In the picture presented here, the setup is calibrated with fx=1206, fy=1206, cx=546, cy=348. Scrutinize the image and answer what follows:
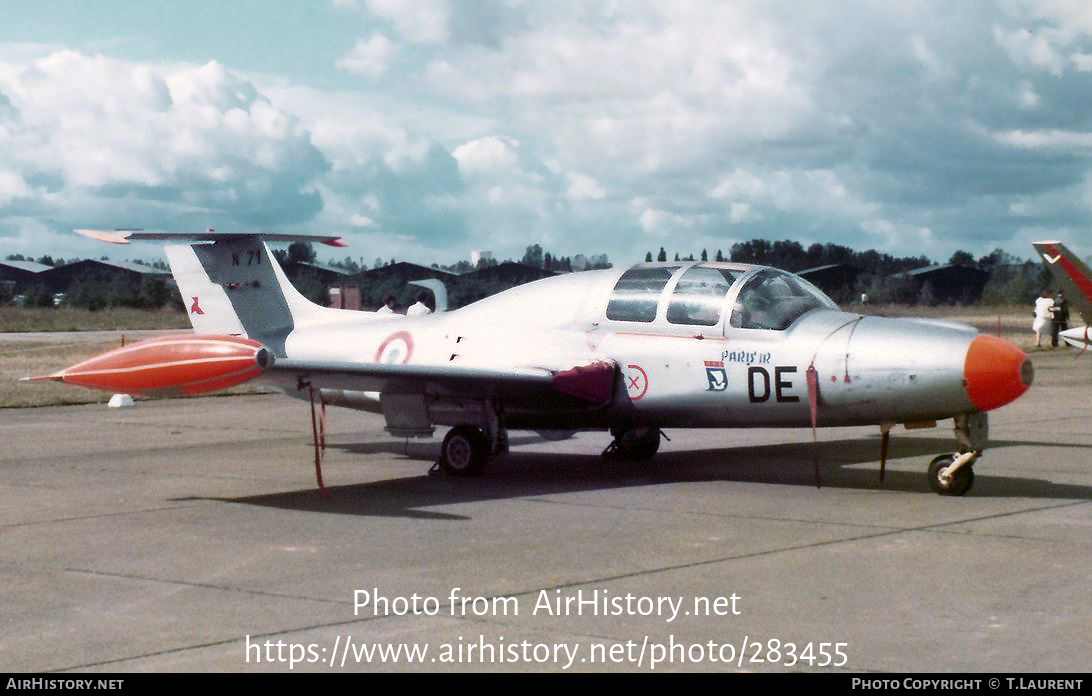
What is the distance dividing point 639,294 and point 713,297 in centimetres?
81

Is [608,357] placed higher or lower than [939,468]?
higher

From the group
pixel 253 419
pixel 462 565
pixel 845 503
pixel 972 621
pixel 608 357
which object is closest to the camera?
pixel 972 621

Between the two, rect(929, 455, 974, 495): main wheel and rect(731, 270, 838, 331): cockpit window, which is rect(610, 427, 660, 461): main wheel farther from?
rect(929, 455, 974, 495): main wheel

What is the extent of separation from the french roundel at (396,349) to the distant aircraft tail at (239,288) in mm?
1593

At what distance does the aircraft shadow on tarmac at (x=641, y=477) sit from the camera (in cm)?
1030

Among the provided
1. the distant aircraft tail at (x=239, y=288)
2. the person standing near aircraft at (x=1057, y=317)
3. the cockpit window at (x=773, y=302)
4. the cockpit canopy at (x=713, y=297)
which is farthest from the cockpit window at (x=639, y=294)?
the person standing near aircraft at (x=1057, y=317)

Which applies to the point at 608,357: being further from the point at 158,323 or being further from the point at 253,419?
the point at 158,323

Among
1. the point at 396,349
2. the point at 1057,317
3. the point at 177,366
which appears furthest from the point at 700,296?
the point at 1057,317

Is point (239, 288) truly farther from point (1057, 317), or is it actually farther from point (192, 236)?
point (1057, 317)

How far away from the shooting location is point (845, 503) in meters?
9.86

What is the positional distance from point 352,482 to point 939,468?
5415mm
